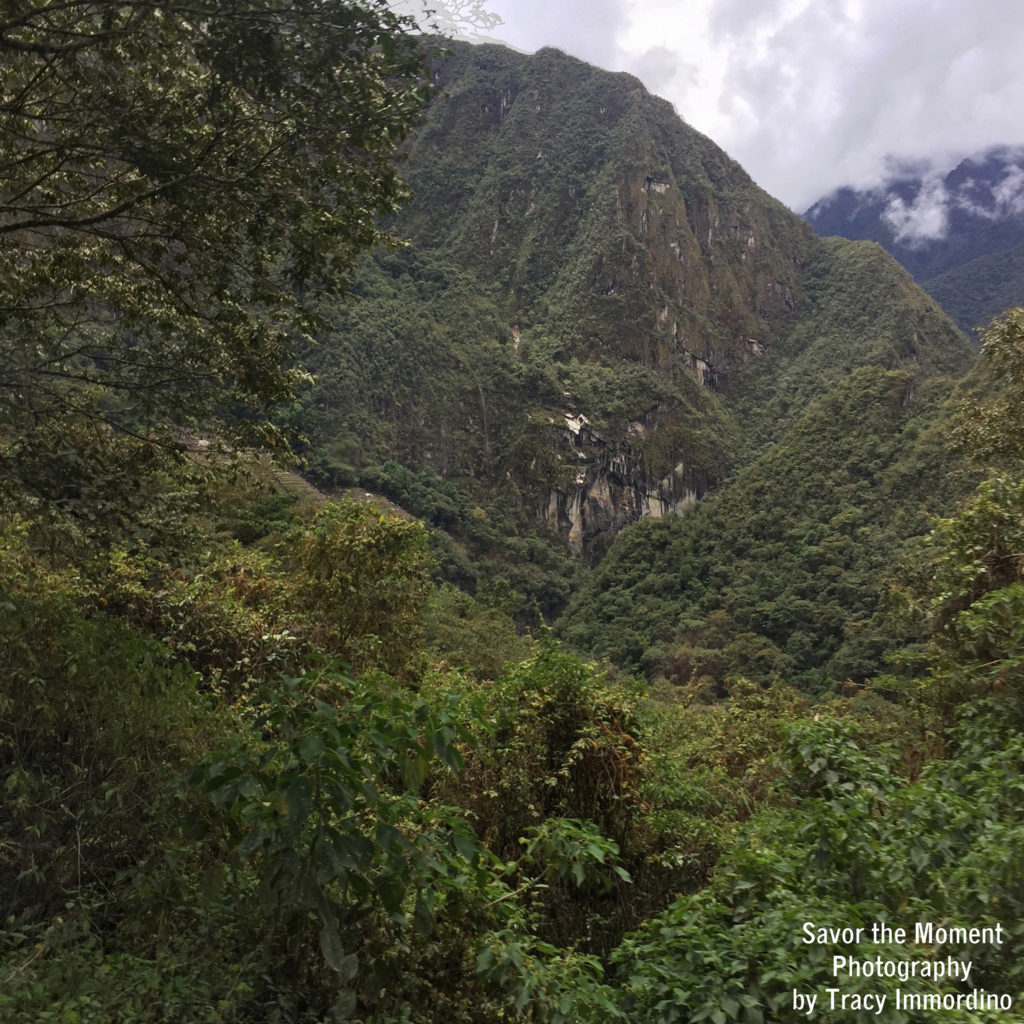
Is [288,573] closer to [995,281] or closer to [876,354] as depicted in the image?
[876,354]

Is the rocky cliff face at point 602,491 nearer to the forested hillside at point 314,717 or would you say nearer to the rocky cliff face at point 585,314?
the rocky cliff face at point 585,314

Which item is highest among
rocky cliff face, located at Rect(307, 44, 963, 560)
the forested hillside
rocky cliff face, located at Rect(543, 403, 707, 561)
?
rocky cliff face, located at Rect(307, 44, 963, 560)

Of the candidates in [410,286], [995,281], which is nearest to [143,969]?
[410,286]

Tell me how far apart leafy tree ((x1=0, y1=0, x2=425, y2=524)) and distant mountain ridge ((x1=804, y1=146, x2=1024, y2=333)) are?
431 feet

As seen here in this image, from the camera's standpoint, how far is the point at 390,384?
247 ft

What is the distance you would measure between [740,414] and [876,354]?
734 inches

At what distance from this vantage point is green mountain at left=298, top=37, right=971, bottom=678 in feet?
223

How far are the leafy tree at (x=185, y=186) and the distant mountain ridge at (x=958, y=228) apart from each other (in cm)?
13144

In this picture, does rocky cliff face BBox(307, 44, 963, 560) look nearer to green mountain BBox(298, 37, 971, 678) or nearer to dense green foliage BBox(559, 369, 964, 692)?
green mountain BBox(298, 37, 971, 678)

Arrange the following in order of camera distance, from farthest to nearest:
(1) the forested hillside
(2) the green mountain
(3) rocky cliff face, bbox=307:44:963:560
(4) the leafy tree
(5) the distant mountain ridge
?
(5) the distant mountain ridge < (3) rocky cliff face, bbox=307:44:963:560 < (2) the green mountain < (4) the leafy tree < (1) the forested hillside

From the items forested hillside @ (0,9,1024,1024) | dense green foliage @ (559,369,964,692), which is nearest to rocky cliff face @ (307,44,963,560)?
dense green foliage @ (559,369,964,692)

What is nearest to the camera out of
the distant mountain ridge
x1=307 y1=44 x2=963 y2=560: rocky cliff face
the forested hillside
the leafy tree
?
the forested hillside

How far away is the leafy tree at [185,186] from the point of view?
3.58 metres

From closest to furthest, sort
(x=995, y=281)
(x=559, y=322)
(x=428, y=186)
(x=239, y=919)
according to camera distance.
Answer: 1. (x=239, y=919)
2. (x=559, y=322)
3. (x=428, y=186)
4. (x=995, y=281)
